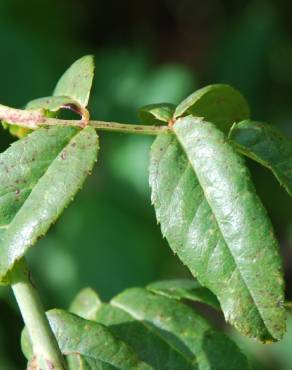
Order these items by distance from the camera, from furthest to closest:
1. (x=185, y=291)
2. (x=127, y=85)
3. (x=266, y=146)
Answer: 1. (x=127, y=85)
2. (x=185, y=291)
3. (x=266, y=146)

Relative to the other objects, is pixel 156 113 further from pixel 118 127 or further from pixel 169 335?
pixel 169 335

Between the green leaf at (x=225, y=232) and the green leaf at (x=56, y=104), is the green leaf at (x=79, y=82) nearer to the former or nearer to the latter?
the green leaf at (x=56, y=104)

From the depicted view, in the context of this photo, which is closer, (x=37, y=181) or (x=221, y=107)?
(x=37, y=181)

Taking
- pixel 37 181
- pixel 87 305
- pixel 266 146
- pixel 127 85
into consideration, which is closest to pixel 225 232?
pixel 266 146

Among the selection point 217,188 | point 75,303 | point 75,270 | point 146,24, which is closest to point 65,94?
point 217,188

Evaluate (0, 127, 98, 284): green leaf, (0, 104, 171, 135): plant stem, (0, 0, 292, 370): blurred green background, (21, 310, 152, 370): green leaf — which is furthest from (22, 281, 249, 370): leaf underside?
(0, 0, 292, 370): blurred green background

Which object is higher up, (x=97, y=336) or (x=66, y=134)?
(x=66, y=134)

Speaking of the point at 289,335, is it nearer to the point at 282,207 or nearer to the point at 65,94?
the point at 282,207
